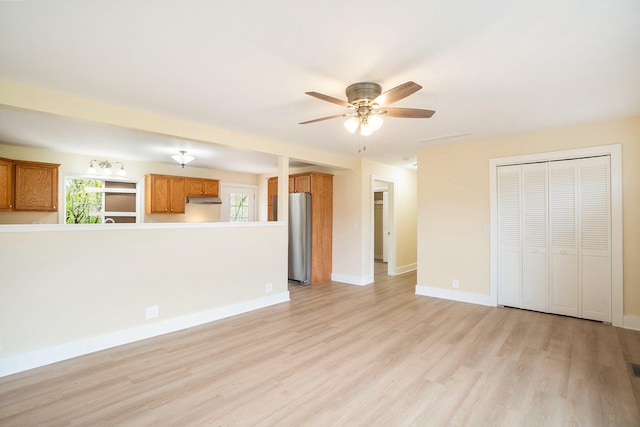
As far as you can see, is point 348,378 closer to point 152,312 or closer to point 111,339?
point 152,312

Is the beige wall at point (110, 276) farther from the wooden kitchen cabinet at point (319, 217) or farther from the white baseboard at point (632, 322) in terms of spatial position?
the white baseboard at point (632, 322)

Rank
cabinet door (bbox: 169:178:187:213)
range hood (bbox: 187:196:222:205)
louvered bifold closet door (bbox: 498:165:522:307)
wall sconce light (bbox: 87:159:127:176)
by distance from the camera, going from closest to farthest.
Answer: louvered bifold closet door (bbox: 498:165:522:307) < wall sconce light (bbox: 87:159:127:176) < cabinet door (bbox: 169:178:187:213) < range hood (bbox: 187:196:222:205)

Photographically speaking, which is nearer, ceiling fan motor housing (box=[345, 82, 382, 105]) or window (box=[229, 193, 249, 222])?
ceiling fan motor housing (box=[345, 82, 382, 105])

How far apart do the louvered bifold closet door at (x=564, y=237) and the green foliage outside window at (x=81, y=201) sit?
24.5 feet

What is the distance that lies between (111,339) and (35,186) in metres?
3.45

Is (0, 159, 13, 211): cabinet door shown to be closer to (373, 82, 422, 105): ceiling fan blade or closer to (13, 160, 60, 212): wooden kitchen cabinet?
(13, 160, 60, 212): wooden kitchen cabinet

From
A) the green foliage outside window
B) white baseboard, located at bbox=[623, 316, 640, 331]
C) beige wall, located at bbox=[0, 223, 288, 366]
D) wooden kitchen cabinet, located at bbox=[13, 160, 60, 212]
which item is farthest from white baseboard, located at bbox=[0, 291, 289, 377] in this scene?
white baseboard, located at bbox=[623, 316, 640, 331]

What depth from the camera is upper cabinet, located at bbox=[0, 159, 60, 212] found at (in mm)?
4465

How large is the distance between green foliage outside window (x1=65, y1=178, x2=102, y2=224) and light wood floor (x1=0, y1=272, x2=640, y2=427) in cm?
373

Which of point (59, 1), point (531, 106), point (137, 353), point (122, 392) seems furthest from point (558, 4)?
point (137, 353)

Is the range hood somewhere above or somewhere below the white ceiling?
below

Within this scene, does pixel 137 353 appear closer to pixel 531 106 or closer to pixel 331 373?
pixel 331 373

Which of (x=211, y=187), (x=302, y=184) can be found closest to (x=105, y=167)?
(x=211, y=187)

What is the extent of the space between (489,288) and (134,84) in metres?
4.96
